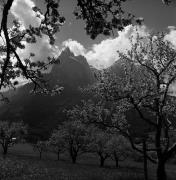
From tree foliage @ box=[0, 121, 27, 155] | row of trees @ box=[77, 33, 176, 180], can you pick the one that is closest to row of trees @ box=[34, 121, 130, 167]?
tree foliage @ box=[0, 121, 27, 155]

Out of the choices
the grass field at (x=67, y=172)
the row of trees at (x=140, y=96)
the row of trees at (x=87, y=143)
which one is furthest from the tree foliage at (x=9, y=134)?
the row of trees at (x=140, y=96)

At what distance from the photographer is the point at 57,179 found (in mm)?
36656

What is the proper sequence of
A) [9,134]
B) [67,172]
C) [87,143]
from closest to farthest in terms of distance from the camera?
[67,172] → [87,143] → [9,134]

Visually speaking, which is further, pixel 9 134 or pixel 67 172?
pixel 9 134

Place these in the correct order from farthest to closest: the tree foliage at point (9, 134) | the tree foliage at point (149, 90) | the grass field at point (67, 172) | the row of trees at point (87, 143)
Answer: the tree foliage at point (9, 134), the row of trees at point (87, 143), the grass field at point (67, 172), the tree foliage at point (149, 90)

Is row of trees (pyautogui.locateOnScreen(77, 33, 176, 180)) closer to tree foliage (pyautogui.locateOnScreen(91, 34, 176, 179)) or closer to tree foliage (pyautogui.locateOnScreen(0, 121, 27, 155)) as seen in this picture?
tree foliage (pyautogui.locateOnScreen(91, 34, 176, 179))

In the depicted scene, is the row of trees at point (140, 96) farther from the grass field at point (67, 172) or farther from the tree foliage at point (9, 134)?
the tree foliage at point (9, 134)

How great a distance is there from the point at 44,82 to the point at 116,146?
2875 inches

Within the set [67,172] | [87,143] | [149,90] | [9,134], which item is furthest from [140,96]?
[9,134]

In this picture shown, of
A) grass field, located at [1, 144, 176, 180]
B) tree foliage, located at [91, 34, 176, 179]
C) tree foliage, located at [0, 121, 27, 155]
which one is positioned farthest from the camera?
tree foliage, located at [0, 121, 27, 155]

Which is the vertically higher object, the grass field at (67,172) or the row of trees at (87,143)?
the row of trees at (87,143)

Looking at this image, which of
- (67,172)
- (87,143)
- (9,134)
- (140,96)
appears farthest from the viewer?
(9,134)

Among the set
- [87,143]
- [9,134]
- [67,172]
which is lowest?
[67,172]

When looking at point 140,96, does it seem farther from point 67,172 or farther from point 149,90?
point 67,172
